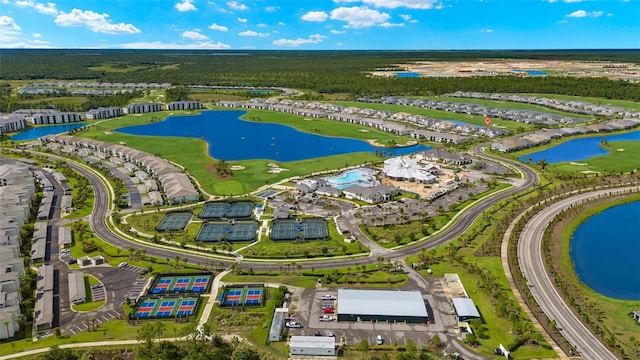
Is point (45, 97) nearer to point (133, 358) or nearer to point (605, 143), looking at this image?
point (133, 358)

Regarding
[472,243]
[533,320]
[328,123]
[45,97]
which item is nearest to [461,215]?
[472,243]

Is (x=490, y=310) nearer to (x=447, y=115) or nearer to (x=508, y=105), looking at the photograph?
(x=447, y=115)

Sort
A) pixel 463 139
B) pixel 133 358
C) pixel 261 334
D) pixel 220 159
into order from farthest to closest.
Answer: pixel 463 139 < pixel 220 159 < pixel 261 334 < pixel 133 358

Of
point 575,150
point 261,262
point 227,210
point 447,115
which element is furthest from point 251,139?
point 575,150

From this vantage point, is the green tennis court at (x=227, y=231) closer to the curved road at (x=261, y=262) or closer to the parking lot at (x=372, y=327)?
the curved road at (x=261, y=262)

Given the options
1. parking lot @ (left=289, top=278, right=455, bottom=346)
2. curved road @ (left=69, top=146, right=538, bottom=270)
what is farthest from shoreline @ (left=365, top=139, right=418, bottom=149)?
parking lot @ (left=289, top=278, right=455, bottom=346)

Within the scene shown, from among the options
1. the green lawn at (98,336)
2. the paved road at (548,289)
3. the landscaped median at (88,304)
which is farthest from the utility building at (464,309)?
the landscaped median at (88,304)
